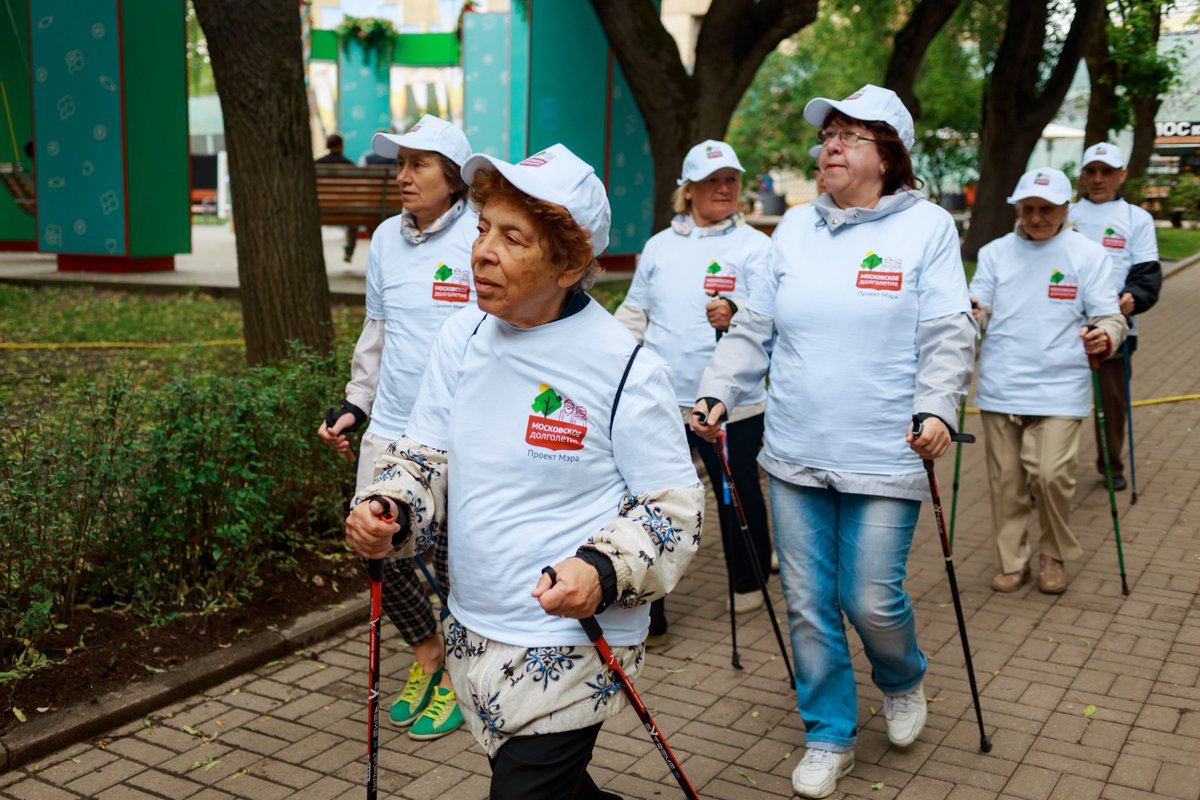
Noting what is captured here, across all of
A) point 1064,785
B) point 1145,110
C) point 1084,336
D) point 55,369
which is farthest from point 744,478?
point 1145,110

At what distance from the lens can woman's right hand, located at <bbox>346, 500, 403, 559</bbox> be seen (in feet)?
8.81

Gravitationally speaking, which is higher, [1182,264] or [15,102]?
[15,102]

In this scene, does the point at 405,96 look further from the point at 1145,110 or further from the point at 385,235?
the point at 385,235

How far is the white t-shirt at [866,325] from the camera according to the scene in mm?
4020

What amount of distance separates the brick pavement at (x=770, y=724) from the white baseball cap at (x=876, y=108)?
2193mm

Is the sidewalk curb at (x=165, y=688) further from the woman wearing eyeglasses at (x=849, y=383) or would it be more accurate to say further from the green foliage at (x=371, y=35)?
the green foliage at (x=371, y=35)

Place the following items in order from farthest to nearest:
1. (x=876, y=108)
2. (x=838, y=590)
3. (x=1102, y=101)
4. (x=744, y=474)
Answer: (x=1102, y=101) → (x=744, y=474) → (x=838, y=590) → (x=876, y=108)

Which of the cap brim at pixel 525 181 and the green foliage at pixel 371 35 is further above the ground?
the green foliage at pixel 371 35

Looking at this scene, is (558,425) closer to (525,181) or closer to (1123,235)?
(525,181)

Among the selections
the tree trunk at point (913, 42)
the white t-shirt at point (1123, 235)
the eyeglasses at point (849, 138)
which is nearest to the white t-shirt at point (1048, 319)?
the white t-shirt at point (1123, 235)

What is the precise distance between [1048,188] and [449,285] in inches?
125

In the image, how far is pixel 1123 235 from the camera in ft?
26.6

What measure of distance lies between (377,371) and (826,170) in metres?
1.88

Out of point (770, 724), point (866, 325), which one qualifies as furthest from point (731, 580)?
point (866, 325)
